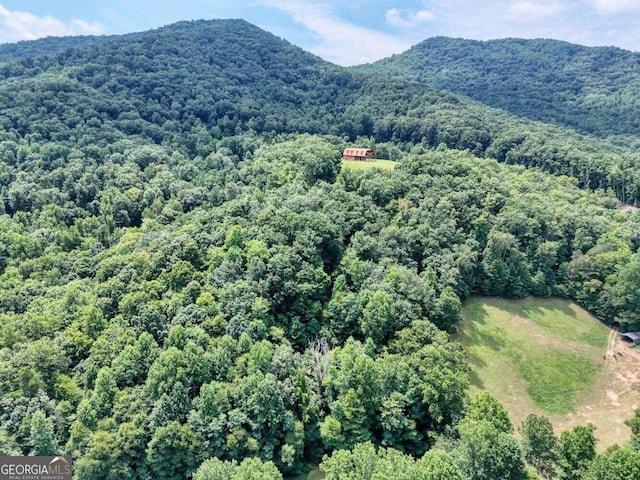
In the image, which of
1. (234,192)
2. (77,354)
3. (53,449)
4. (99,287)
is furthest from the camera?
(234,192)

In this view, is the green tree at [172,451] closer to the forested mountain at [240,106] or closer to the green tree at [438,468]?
the green tree at [438,468]

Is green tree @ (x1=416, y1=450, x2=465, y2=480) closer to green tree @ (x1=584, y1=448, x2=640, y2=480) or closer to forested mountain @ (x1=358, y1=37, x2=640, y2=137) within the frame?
green tree @ (x1=584, y1=448, x2=640, y2=480)

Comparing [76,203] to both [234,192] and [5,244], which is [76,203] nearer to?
[5,244]

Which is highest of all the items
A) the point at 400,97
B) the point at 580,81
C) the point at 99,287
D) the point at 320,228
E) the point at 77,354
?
the point at 580,81

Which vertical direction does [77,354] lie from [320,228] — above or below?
below

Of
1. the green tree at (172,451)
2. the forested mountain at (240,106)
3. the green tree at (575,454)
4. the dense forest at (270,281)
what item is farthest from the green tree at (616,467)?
the forested mountain at (240,106)

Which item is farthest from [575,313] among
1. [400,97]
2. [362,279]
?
[400,97]

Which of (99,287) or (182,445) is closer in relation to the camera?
(182,445)

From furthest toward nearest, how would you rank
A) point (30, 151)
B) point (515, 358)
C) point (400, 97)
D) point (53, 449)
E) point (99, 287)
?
point (400, 97) → point (30, 151) → point (515, 358) → point (99, 287) → point (53, 449)
